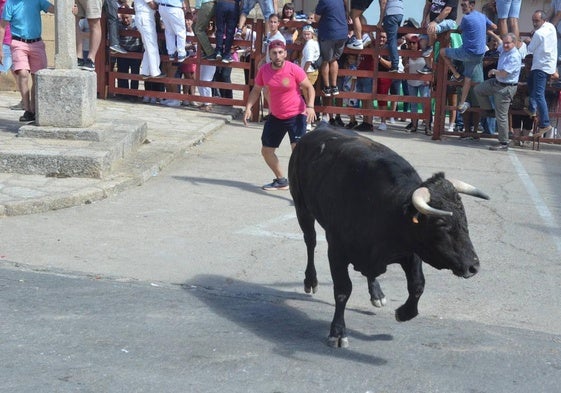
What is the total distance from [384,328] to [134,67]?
11.6 meters

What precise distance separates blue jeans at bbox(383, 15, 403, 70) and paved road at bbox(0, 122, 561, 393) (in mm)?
5519

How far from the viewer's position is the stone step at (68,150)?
10125mm

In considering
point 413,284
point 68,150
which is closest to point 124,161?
point 68,150

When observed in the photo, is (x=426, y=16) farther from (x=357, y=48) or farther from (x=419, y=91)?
(x=357, y=48)

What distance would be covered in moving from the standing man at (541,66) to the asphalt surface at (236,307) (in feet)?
14.4

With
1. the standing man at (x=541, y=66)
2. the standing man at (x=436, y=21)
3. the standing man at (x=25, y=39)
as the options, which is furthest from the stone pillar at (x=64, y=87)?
the standing man at (x=541, y=66)

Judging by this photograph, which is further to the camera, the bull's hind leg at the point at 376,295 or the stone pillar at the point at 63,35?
the stone pillar at the point at 63,35

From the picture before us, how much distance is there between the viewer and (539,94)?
582 inches

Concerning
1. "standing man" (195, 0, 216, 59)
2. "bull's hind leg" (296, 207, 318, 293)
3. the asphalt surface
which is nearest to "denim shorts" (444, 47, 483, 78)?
"standing man" (195, 0, 216, 59)

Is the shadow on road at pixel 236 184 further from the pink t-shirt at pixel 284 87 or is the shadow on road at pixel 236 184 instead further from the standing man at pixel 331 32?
the standing man at pixel 331 32

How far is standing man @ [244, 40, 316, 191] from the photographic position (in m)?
10.6

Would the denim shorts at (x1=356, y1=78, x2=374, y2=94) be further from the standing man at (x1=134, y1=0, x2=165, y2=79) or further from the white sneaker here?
the standing man at (x1=134, y1=0, x2=165, y2=79)

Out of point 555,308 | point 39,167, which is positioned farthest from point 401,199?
point 39,167

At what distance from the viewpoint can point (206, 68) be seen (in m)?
16.6
